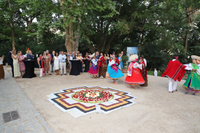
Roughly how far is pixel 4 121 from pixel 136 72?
556 cm

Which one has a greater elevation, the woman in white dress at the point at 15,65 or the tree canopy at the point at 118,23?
the tree canopy at the point at 118,23

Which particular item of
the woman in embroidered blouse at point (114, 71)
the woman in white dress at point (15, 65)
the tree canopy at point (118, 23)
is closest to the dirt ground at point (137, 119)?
the woman in embroidered blouse at point (114, 71)

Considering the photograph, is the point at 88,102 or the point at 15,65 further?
the point at 15,65

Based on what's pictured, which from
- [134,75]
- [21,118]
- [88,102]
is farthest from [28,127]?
[134,75]

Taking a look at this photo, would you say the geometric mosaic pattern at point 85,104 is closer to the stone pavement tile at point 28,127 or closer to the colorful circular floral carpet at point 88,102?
the colorful circular floral carpet at point 88,102

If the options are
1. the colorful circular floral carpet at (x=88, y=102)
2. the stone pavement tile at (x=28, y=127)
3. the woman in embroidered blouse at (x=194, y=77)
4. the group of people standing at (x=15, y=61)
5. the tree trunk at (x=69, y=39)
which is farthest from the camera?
the tree trunk at (x=69, y=39)

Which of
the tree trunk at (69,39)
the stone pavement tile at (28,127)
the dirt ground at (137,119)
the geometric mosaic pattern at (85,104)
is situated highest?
the tree trunk at (69,39)

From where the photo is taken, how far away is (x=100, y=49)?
19.5m

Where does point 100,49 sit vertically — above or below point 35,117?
above

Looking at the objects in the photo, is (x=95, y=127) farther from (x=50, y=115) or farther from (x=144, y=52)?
(x=144, y=52)

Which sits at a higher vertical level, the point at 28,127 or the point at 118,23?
the point at 118,23

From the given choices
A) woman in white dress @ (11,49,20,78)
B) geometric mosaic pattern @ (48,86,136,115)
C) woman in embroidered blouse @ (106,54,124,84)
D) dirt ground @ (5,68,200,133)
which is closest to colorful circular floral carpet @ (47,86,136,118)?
geometric mosaic pattern @ (48,86,136,115)

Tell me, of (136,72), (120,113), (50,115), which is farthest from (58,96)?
(136,72)

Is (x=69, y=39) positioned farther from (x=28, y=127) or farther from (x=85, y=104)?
(x=28, y=127)
